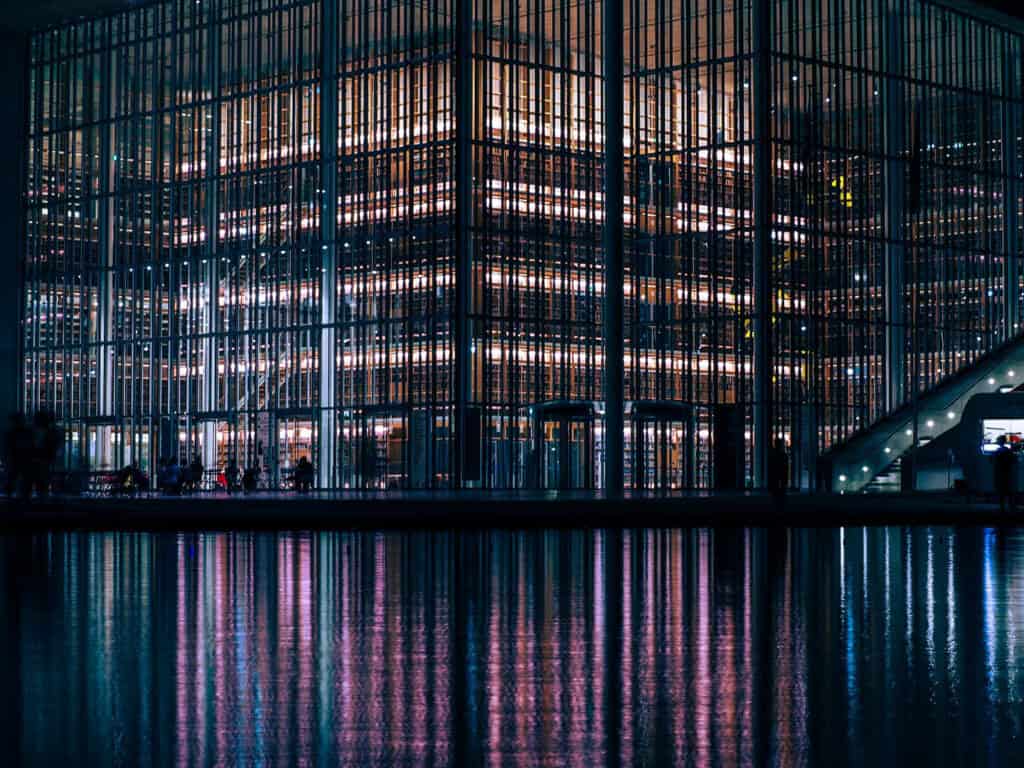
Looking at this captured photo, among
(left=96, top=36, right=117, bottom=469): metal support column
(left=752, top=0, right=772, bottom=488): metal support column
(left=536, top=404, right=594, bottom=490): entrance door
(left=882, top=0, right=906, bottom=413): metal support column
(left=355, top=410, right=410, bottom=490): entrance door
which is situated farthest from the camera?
(left=96, top=36, right=117, bottom=469): metal support column

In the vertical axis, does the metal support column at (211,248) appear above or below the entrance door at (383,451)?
Result: above

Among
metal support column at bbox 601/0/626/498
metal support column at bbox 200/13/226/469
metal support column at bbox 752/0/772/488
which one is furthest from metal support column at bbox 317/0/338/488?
metal support column at bbox 601/0/626/498

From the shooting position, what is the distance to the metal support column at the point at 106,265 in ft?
233

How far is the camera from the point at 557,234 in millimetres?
60656

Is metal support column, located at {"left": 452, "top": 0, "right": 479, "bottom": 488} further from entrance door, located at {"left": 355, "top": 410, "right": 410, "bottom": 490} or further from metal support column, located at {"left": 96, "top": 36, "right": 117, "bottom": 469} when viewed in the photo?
metal support column, located at {"left": 96, "top": 36, "right": 117, "bottom": 469}

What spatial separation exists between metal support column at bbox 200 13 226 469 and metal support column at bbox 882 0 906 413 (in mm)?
24973

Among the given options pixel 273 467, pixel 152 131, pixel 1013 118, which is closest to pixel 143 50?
pixel 152 131

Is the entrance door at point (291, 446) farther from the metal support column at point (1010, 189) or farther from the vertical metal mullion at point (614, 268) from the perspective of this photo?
the metal support column at point (1010, 189)

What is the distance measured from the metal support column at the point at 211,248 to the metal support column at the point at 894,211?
25.0 m

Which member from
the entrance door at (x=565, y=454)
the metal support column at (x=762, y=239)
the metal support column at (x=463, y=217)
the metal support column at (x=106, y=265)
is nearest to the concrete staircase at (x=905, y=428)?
the metal support column at (x=762, y=239)

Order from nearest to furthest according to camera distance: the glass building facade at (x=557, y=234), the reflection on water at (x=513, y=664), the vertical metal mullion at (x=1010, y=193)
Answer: the reflection on water at (x=513, y=664)
the glass building facade at (x=557, y=234)
the vertical metal mullion at (x=1010, y=193)

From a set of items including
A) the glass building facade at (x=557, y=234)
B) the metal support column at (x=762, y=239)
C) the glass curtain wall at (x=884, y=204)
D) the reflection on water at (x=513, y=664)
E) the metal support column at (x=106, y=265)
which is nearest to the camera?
the reflection on water at (x=513, y=664)

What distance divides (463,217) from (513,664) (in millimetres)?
49184

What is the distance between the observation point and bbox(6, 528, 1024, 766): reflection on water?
6.80 metres
